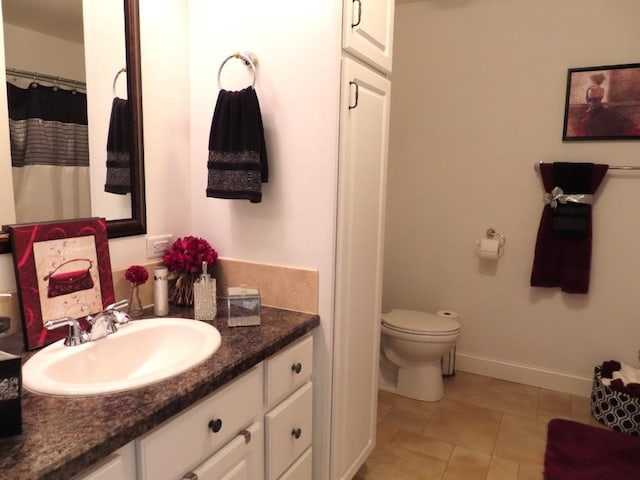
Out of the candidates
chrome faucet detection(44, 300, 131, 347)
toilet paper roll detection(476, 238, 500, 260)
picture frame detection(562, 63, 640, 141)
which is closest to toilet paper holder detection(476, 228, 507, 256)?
toilet paper roll detection(476, 238, 500, 260)

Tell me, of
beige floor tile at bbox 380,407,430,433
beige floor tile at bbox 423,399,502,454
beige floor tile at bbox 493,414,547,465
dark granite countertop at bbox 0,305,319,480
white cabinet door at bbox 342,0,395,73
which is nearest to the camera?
dark granite countertop at bbox 0,305,319,480

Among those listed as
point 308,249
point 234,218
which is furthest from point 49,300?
point 308,249

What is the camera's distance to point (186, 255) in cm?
166

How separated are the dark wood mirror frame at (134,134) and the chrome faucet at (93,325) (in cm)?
34

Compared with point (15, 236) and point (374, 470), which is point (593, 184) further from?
point (15, 236)

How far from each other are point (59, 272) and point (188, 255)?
44cm

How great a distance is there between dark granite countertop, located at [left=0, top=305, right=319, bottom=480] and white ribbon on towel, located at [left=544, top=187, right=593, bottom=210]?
215cm

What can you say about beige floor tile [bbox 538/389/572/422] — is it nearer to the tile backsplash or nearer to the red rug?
the red rug

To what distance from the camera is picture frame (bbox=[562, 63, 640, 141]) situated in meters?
2.56

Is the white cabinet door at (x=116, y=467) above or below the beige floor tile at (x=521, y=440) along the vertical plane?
above

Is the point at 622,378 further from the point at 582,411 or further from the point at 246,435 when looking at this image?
the point at 246,435

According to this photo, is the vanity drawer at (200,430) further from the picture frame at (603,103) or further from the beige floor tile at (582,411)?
the picture frame at (603,103)

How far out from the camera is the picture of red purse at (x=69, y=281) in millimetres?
1302

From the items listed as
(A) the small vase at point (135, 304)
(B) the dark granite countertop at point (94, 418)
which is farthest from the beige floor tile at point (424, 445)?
(A) the small vase at point (135, 304)
